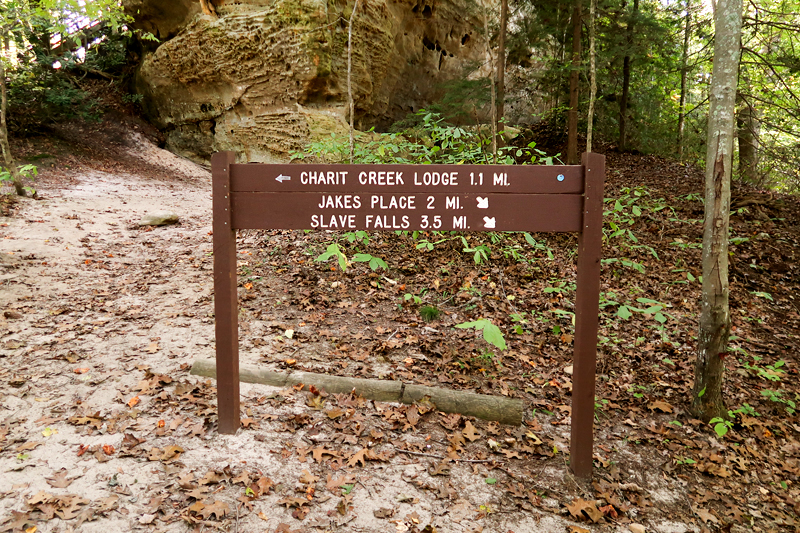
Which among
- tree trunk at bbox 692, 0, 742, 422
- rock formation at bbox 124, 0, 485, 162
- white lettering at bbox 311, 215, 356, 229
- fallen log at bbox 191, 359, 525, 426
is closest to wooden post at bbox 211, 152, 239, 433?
white lettering at bbox 311, 215, 356, 229

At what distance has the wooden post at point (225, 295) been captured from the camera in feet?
10.2

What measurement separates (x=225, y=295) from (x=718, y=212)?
424 centimetres

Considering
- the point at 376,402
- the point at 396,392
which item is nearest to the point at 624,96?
the point at 396,392

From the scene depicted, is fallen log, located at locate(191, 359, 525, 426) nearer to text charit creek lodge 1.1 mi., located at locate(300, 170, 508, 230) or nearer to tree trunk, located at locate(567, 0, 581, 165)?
text charit creek lodge 1.1 mi., located at locate(300, 170, 508, 230)

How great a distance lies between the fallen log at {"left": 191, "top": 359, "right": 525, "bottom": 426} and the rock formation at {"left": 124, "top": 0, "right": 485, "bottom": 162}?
1067 centimetres

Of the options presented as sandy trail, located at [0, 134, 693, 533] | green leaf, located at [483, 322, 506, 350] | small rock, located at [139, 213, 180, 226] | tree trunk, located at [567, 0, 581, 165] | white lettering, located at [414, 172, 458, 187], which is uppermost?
tree trunk, located at [567, 0, 581, 165]

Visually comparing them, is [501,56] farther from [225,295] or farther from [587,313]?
[225,295]

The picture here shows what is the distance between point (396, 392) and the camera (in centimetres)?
399

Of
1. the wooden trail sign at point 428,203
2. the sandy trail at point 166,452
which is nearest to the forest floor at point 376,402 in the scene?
the sandy trail at point 166,452

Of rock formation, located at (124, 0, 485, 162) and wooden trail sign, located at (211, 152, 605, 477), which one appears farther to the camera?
rock formation, located at (124, 0, 485, 162)

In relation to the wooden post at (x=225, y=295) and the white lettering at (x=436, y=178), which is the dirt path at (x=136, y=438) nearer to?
the wooden post at (x=225, y=295)

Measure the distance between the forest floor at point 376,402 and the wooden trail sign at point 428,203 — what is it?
910 mm

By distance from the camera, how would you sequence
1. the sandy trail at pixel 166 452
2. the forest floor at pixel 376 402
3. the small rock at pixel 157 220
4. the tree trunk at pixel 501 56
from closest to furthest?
the sandy trail at pixel 166 452, the forest floor at pixel 376 402, the small rock at pixel 157 220, the tree trunk at pixel 501 56

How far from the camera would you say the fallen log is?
12.7 ft
